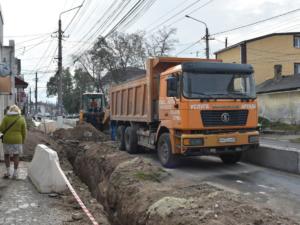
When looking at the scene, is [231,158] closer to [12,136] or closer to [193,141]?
[193,141]

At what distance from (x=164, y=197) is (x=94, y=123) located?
23462 mm

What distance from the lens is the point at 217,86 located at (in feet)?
39.5

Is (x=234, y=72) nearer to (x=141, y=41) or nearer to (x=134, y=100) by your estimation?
(x=134, y=100)

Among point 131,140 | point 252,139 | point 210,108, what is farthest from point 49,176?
point 131,140

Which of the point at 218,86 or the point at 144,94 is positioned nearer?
the point at 218,86

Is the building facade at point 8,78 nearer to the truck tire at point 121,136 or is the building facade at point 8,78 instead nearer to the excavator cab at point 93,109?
the truck tire at point 121,136

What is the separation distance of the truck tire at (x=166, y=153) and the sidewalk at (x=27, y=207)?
4088mm

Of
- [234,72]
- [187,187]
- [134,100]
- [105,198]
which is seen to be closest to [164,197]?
[187,187]

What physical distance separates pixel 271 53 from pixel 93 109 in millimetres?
23333

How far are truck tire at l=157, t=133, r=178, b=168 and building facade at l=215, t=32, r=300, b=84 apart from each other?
3637cm

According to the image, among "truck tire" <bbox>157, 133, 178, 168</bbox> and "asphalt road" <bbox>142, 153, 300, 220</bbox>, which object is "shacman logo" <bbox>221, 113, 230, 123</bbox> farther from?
"truck tire" <bbox>157, 133, 178, 168</bbox>

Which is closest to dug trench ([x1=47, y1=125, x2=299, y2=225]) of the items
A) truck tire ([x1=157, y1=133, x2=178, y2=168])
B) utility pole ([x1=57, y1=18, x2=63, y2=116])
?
truck tire ([x1=157, y1=133, x2=178, y2=168])

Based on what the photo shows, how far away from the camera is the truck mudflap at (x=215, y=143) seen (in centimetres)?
1163

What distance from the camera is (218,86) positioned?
12.1 m
